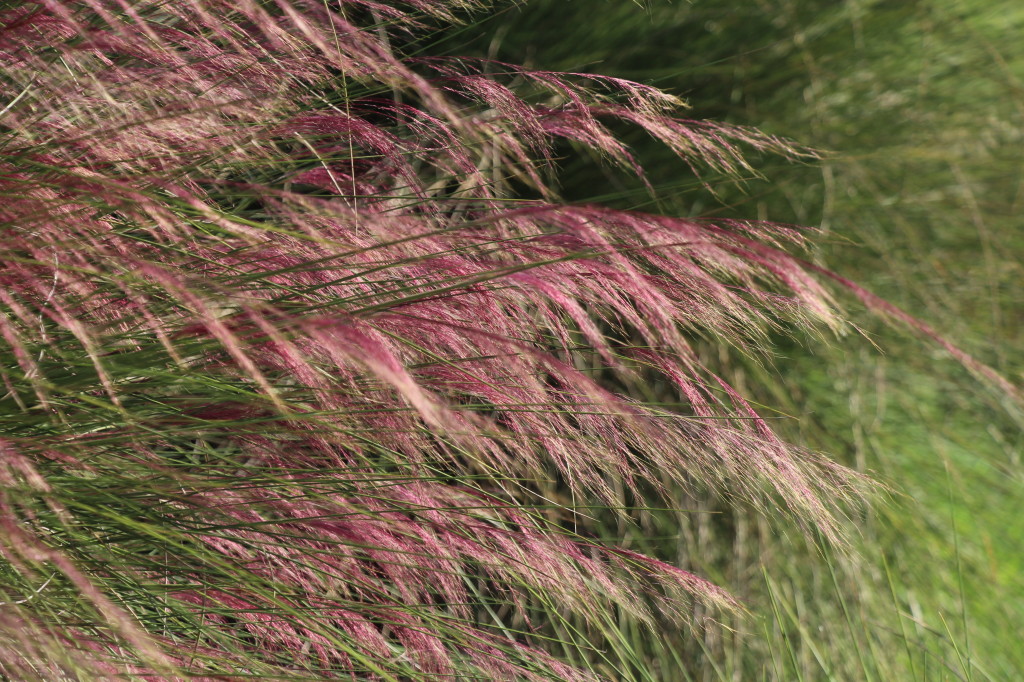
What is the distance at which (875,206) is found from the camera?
191cm

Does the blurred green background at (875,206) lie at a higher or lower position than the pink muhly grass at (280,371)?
lower

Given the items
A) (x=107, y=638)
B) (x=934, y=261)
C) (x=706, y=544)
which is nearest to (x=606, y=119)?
(x=934, y=261)

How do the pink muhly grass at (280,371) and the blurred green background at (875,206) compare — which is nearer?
the pink muhly grass at (280,371)

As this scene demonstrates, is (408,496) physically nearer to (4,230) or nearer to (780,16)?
(4,230)

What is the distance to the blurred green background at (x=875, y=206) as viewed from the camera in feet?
5.73

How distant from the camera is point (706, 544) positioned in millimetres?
1751

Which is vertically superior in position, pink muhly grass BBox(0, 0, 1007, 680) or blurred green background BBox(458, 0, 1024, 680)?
pink muhly grass BBox(0, 0, 1007, 680)

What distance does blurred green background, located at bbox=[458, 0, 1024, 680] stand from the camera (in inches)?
68.7

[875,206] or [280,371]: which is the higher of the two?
[280,371]

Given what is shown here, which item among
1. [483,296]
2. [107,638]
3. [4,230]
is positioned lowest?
[107,638]

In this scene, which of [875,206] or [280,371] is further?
[875,206]

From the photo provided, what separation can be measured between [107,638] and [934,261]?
1750 millimetres

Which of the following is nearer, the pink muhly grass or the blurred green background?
the pink muhly grass

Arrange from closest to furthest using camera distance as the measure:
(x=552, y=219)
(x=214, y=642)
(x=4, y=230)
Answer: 1. (x=552, y=219)
2. (x=4, y=230)
3. (x=214, y=642)
